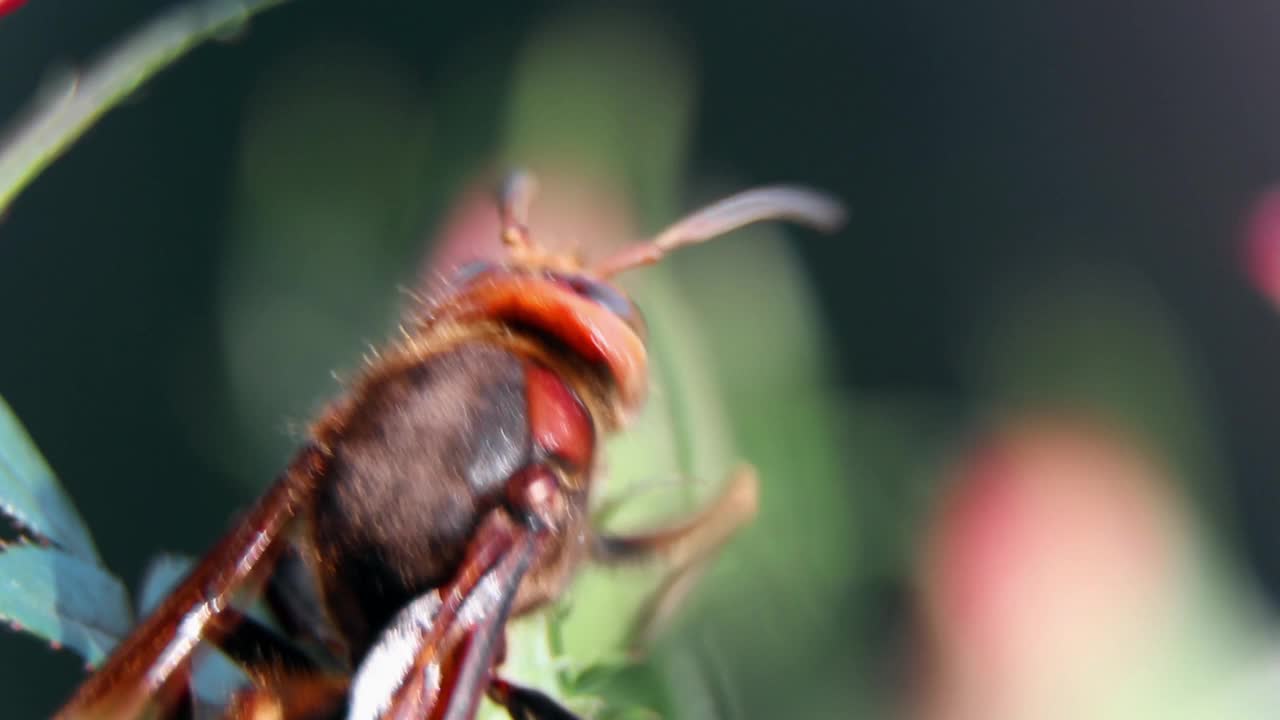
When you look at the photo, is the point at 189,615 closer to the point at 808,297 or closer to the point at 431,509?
the point at 431,509

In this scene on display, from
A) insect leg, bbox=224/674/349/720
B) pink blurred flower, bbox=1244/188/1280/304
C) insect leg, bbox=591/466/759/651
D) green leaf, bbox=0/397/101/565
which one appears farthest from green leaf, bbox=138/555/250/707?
pink blurred flower, bbox=1244/188/1280/304

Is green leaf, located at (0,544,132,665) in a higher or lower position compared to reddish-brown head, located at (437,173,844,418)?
lower

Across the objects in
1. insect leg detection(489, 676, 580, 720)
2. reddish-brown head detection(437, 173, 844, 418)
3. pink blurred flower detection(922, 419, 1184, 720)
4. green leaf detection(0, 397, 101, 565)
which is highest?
pink blurred flower detection(922, 419, 1184, 720)

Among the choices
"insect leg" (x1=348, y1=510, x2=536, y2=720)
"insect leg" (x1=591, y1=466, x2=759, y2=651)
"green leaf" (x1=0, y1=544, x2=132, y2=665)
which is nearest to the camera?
"insect leg" (x1=348, y1=510, x2=536, y2=720)

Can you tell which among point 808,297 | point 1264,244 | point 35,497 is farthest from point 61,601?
point 1264,244

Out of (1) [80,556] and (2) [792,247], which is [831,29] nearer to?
(2) [792,247]

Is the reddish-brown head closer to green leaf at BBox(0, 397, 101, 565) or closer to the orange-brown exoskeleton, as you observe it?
the orange-brown exoskeleton

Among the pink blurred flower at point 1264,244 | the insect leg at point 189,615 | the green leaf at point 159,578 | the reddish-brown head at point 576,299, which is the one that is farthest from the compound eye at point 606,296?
the pink blurred flower at point 1264,244

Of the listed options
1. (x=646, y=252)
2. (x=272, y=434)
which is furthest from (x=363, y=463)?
(x=272, y=434)
